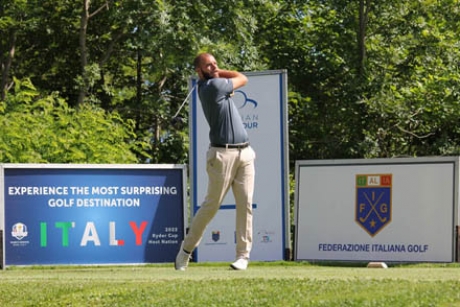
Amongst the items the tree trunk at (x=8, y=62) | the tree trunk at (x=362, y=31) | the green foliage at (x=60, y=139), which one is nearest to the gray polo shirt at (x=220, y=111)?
the green foliage at (x=60, y=139)

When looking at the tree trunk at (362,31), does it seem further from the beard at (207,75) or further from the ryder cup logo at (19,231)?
the beard at (207,75)

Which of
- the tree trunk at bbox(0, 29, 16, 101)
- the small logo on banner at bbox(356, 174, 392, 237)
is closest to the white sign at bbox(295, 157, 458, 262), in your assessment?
the small logo on banner at bbox(356, 174, 392, 237)

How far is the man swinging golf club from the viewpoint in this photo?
9.50 m

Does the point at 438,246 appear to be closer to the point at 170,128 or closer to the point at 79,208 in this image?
the point at 79,208

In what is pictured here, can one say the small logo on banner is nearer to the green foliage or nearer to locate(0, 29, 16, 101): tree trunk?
the green foliage

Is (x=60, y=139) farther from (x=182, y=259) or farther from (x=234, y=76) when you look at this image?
(x=234, y=76)

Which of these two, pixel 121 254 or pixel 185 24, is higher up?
pixel 185 24

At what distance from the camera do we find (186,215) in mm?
13953

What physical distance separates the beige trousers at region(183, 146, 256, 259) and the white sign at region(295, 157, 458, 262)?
449 cm

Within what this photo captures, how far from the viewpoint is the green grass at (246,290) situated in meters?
7.47

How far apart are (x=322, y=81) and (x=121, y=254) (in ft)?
50.5

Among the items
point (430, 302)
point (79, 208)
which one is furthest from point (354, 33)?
point (430, 302)

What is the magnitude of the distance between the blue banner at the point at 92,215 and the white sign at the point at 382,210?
1880 mm

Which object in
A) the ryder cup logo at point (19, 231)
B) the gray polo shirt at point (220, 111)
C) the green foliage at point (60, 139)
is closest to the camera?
the gray polo shirt at point (220, 111)
